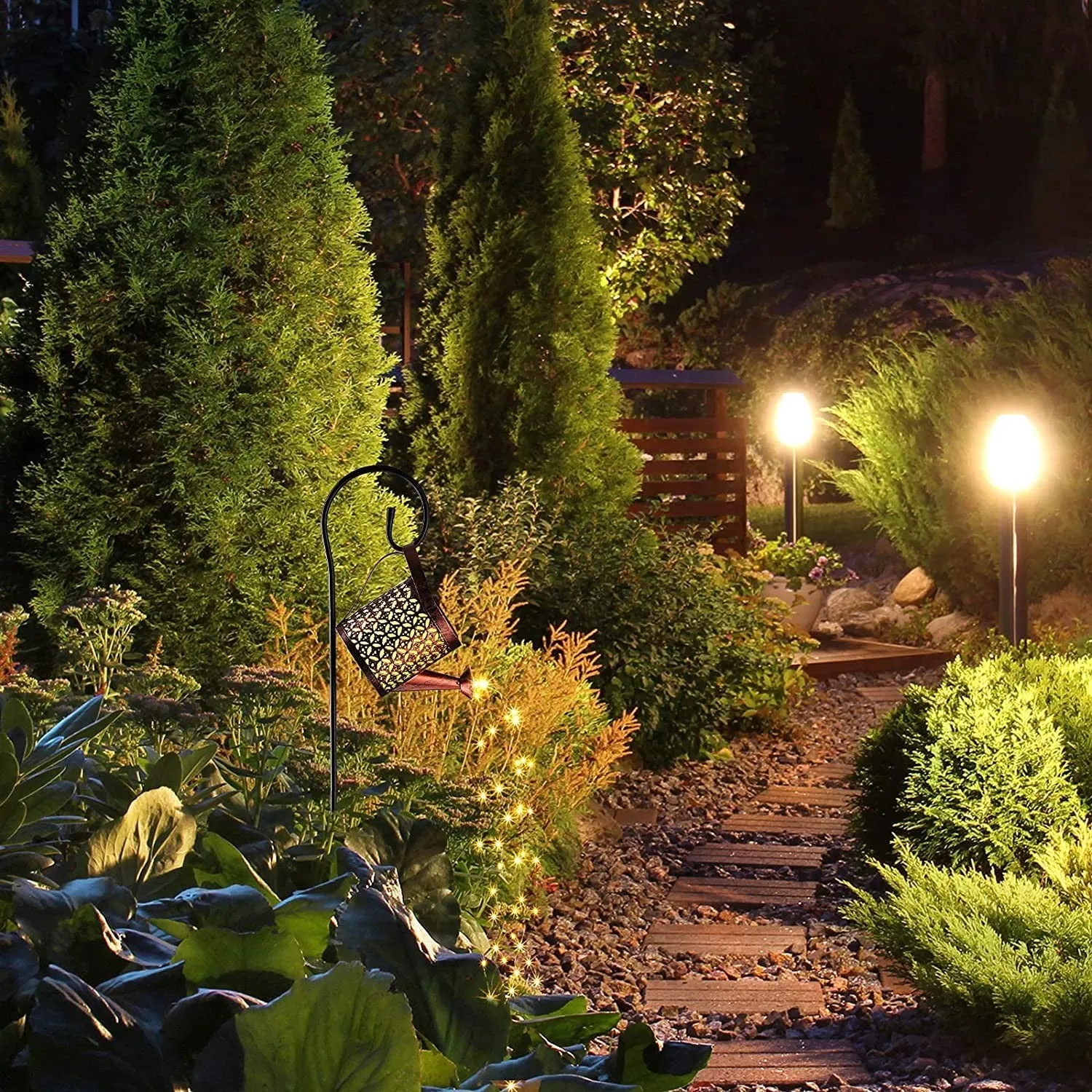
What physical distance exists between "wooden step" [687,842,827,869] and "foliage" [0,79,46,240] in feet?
27.1

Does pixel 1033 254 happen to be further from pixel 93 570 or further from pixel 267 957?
pixel 267 957

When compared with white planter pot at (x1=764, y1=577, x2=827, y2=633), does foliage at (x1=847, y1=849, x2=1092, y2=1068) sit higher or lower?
lower

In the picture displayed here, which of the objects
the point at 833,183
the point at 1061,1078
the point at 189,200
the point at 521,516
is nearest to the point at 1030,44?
the point at 833,183

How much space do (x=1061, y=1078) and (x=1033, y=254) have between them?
643 inches

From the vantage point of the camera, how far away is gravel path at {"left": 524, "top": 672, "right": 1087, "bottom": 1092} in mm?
3467

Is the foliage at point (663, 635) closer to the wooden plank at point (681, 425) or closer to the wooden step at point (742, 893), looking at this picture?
the wooden step at point (742, 893)

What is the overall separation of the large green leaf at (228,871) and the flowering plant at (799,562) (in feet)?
29.7


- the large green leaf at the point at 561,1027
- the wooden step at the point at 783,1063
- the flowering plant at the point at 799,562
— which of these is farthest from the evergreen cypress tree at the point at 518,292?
the large green leaf at the point at 561,1027

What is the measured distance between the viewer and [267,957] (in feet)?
2.50

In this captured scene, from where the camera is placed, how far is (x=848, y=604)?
1119 centimetres

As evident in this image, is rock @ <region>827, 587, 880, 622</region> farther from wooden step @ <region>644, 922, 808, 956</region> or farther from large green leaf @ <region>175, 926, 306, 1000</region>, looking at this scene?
large green leaf @ <region>175, 926, 306, 1000</region>

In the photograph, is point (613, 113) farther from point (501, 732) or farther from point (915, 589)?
point (501, 732)

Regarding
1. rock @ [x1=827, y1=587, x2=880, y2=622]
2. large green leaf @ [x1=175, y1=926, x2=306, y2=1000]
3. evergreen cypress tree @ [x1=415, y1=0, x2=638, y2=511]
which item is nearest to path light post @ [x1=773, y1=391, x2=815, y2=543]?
rock @ [x1=827, y1=587, x2=880, y2=622]

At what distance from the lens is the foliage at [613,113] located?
12.9 m
